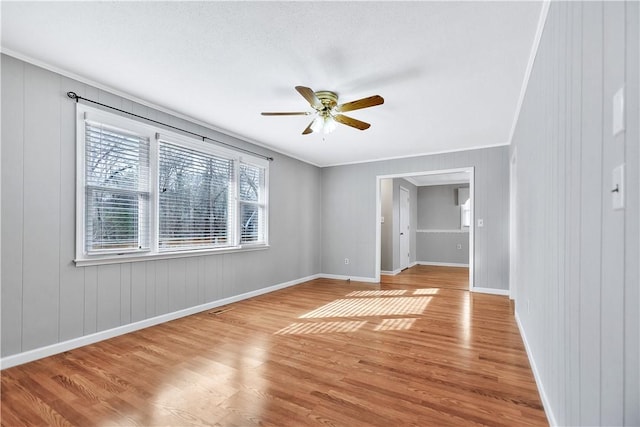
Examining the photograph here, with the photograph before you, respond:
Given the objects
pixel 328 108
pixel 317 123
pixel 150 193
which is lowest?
pixel 150 193

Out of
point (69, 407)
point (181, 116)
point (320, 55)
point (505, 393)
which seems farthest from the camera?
point (181, 116)

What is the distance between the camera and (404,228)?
7.91m

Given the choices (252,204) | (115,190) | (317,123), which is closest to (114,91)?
(115,190)

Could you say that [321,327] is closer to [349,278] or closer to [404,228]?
[349,278]

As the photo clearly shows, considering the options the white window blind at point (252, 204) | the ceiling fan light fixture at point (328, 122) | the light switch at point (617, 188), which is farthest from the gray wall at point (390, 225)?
the light switch at point (617, 188)

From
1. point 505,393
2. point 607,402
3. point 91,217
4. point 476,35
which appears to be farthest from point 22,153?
point 505,393

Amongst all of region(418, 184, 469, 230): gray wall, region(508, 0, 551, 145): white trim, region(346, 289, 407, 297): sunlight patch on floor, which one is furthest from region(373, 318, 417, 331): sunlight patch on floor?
region(418, 184, 469, 230): gray wall

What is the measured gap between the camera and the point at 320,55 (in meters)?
2.48

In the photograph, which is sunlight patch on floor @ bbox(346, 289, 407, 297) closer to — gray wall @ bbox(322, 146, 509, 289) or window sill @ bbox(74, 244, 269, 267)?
gray wall @ bbox(322, 146, 509, 289)

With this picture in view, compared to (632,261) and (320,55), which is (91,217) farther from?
(632,261)

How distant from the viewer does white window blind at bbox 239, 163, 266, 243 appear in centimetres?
482

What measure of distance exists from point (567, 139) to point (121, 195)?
144 inches

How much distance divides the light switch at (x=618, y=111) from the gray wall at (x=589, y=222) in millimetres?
22

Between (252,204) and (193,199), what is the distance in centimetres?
115
